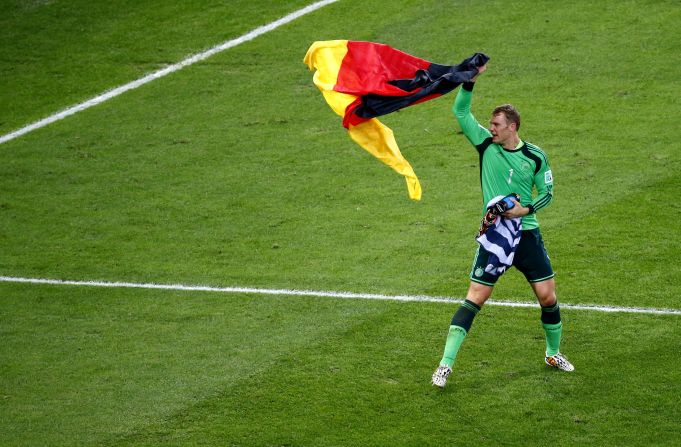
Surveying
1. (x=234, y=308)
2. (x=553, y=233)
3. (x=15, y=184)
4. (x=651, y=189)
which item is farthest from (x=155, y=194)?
(x=651, y=189)

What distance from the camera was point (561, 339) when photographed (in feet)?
35.8

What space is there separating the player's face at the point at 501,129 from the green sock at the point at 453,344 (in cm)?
166

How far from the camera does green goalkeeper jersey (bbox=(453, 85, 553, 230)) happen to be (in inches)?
389

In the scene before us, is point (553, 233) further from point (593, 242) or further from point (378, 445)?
point (378, 445)

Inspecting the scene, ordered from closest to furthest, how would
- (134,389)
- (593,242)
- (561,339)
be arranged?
1. (134,389)
2. (561,339)
3. (593,242)

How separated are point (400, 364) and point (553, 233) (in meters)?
3.74

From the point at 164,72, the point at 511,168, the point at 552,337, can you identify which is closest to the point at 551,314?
the point at 552,337

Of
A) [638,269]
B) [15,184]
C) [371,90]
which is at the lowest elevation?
[638,269]

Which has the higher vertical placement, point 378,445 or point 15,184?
point 15,184

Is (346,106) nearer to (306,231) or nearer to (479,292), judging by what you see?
(479,292)

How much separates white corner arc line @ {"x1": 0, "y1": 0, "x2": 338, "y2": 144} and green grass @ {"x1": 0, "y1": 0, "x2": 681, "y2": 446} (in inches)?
8.7

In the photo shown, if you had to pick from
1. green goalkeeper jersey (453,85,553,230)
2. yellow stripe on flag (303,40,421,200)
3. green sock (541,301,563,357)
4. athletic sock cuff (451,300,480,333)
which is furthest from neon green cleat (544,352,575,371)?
yellow stripe on flag (303,40,421,200)

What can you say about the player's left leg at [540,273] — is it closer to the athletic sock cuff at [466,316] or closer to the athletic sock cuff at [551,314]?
the athletic sock cuff at [551,314]

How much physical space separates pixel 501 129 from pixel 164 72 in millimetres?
10605
